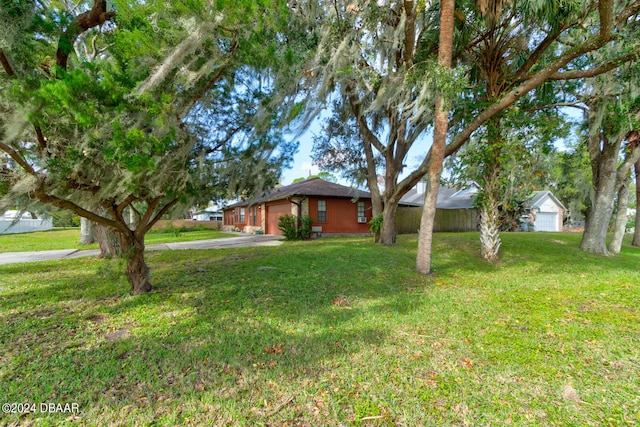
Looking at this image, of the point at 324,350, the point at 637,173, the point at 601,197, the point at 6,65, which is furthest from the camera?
the point at 637,173

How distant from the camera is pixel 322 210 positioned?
16406 mm

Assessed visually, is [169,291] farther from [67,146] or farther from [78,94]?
[78,94]

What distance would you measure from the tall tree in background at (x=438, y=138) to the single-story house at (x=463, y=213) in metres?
11.4

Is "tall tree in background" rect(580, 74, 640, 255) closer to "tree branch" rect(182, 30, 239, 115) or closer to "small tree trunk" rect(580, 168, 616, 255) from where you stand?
"small tree trunk" rect(580, 168, 616, 255)

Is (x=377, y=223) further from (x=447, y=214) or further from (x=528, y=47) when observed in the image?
(x=447, y=214)

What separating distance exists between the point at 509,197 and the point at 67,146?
9.28 m

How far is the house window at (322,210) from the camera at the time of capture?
53.6ft

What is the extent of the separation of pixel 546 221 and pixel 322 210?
70.7 feet

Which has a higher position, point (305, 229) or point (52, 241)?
point (305, 229)

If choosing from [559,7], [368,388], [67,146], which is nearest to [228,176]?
[67,146]

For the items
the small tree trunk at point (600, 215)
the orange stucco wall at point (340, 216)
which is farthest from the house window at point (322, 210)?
the small tree trunk at point (600, 215)

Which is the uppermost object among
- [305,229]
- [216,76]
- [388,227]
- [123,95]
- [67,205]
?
[216,76]

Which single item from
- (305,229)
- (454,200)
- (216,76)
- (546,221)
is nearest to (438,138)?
(216,76)

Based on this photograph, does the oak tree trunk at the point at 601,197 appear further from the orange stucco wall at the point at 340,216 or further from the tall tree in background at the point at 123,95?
the tall tree in background at the point at 123,95
